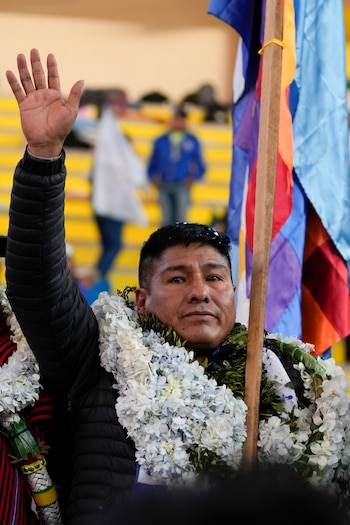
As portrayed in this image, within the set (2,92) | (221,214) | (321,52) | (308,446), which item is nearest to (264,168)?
(308,446)

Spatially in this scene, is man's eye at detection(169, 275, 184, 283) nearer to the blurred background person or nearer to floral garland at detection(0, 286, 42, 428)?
floral garland at detection(0, 286, 42, 428)

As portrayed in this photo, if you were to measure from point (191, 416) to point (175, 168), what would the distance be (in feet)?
22.1

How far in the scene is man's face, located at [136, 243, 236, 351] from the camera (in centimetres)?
252

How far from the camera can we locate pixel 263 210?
2547 millimetres

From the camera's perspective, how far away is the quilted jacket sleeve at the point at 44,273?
7.31ft

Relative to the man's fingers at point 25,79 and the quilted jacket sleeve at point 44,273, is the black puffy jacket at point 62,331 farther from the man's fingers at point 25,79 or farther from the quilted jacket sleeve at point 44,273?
the man's fingers at point 25,79

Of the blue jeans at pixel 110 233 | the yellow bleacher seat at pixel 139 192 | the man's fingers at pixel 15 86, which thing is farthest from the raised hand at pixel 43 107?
the blue jeans at pixel 110 233

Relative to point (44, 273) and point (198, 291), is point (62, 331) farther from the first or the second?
point (198, 291)

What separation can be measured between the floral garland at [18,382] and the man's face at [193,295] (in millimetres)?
361

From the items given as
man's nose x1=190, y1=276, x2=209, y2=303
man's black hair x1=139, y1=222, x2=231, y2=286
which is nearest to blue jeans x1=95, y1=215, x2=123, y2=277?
man's black hair x1=139, y1=222, x2=231, y2=286

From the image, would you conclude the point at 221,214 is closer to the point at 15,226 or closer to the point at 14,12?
the point at 14,12

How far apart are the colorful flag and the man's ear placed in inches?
39.8

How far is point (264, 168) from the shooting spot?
8.45ft

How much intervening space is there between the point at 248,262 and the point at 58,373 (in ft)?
4.59
